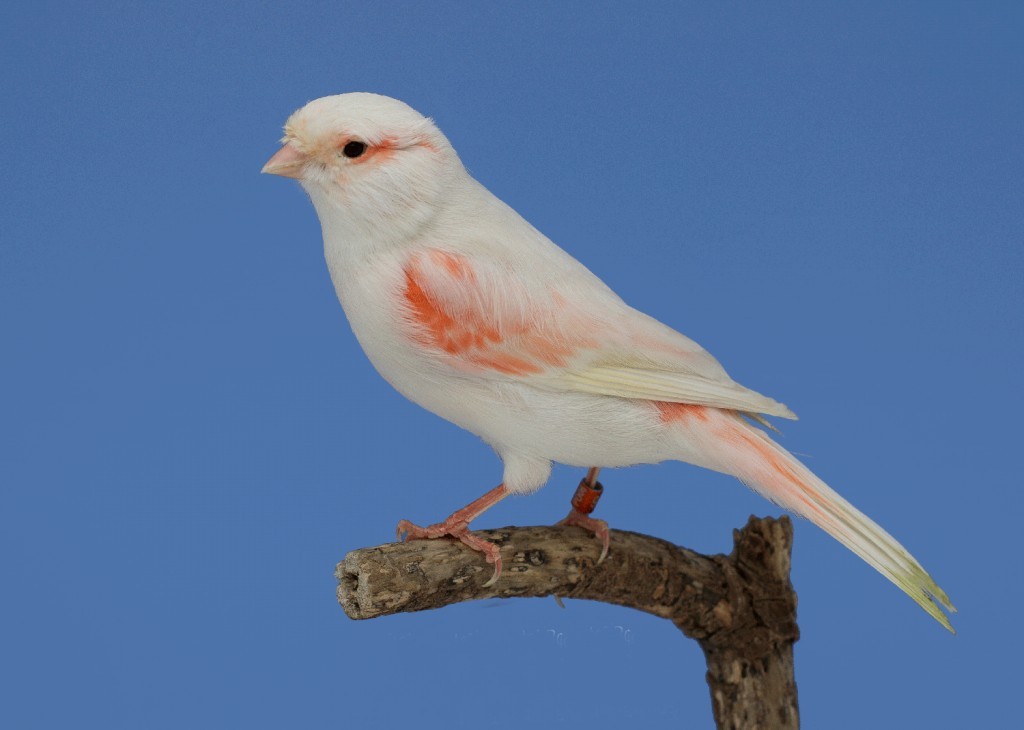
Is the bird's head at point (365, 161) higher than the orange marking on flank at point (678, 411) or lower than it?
higher

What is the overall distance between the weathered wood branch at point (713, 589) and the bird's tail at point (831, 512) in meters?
0.46

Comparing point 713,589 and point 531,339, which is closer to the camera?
point 531,339

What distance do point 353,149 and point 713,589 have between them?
187cm

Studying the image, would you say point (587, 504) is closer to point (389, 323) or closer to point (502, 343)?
point (502, 343)

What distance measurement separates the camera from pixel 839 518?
343 cm

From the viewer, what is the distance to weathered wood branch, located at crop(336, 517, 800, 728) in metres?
3.74

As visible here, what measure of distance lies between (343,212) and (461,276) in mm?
389

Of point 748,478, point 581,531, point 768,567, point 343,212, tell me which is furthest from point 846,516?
point 343,212

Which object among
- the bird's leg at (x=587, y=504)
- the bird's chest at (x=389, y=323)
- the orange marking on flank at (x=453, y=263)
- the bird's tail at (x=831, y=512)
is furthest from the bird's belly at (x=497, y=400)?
the bird's leg at (x=587, y=504)

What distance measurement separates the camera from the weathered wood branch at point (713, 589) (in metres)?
3.74

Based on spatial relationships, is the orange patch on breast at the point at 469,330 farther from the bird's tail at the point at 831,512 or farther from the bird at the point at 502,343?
the bird's tail at the point at 831,512

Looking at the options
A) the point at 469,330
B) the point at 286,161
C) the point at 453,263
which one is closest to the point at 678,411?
the point at 469,330

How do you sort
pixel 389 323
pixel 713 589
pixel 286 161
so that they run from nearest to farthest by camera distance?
pixel 286 161 → pixel 389 323 → pixel 713 589

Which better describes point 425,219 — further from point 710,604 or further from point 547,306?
point 710,604
